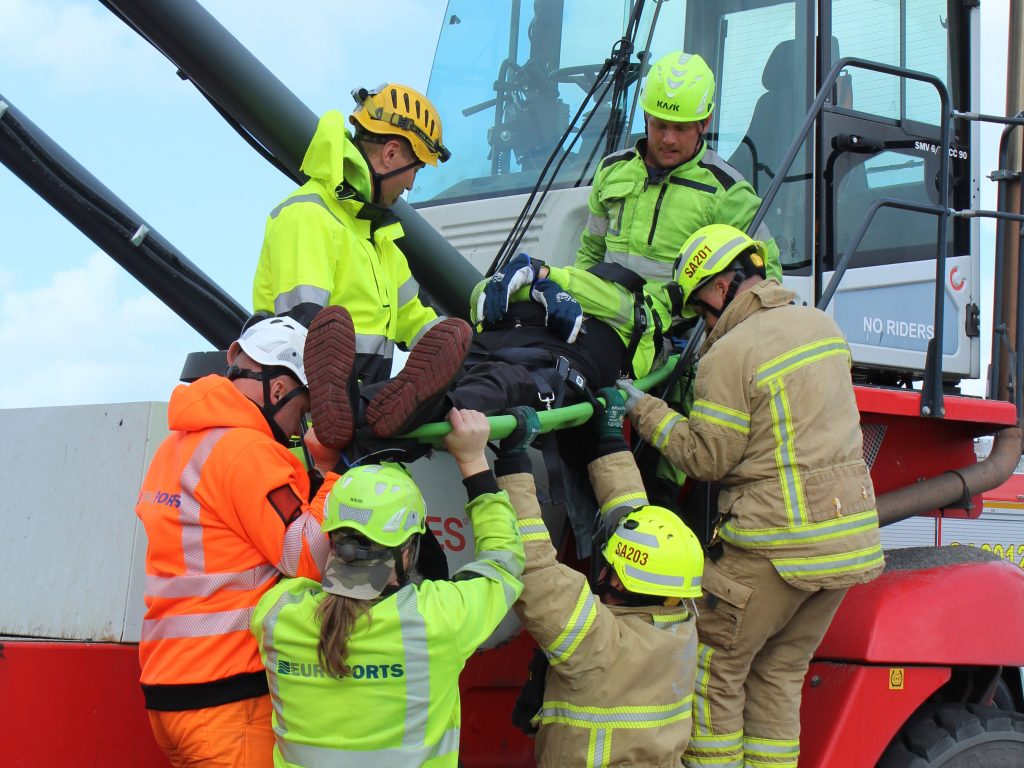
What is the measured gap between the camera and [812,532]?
11.5 ft

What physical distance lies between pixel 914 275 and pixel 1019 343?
1.63 ft

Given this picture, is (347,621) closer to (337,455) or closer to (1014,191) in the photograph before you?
(337,455)

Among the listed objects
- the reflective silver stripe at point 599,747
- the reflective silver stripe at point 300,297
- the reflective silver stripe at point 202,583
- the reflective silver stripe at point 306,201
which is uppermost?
the reflective silver stripe at point 306,201

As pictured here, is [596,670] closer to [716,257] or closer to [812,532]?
[812,532]

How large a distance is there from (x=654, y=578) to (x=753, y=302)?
3.26ft

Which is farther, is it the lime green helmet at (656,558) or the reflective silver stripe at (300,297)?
the reflective silver stripe at (300,297)

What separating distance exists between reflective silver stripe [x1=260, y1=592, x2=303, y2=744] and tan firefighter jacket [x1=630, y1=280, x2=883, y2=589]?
1395mm

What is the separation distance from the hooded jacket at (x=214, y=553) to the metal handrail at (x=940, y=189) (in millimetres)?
1935

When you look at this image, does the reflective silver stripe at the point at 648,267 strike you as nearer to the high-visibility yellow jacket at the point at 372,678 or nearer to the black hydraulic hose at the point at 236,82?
the black hydraulic hose at the point at 236,82

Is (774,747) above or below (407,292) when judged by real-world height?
below

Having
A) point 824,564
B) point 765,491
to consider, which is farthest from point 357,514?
point 824,564

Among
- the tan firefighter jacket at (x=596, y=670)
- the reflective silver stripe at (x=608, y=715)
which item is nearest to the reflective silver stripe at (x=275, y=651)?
the tan firefighter jacket at (x=596, y=670)

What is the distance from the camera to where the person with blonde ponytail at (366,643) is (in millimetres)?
2650

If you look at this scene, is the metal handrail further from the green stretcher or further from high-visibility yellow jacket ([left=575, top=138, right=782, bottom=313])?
the green stretcher
